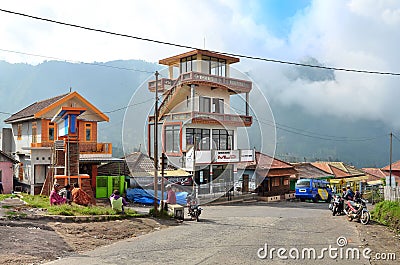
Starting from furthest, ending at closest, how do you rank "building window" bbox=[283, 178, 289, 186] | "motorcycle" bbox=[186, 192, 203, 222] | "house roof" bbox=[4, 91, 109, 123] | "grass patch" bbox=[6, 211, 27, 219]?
1. "building window" bbox=[283, 178, 289, 186]
2. "house roof" bbox=[4, 91, 109, 123]
3. "motorcycle" bbox=[186, 192, 203, 222]
4. "grass patch" bbox=[6, 211, 27, 219]

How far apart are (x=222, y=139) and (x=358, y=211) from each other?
20546 mm

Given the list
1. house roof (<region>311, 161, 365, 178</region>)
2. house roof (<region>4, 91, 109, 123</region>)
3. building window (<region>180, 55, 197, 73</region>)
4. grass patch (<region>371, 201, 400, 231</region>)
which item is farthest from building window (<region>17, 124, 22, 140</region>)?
house roof (<region>311, 161, 365, 178</region>)

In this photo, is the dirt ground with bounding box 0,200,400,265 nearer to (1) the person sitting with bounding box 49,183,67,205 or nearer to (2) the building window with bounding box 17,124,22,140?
(1) the person sitting with bounding box 49,183,67,205

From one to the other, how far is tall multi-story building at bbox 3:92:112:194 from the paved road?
29.3ft

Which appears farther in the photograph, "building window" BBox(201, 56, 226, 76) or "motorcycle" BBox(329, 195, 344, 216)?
"building window" BBox(201, 56, 226, 76)

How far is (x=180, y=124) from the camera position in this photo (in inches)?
1265

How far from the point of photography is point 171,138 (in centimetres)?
3309

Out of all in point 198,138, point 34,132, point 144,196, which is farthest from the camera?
point 198,138

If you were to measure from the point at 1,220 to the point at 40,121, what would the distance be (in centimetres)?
1538

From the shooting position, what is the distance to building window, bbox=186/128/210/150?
32812 mm

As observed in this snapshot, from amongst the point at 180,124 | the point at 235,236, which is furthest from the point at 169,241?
the point at 180,124

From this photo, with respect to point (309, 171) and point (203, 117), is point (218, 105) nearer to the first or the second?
point (203, 117)

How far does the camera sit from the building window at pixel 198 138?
32812 mm

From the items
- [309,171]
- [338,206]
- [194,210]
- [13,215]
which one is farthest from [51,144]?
[309,171]
